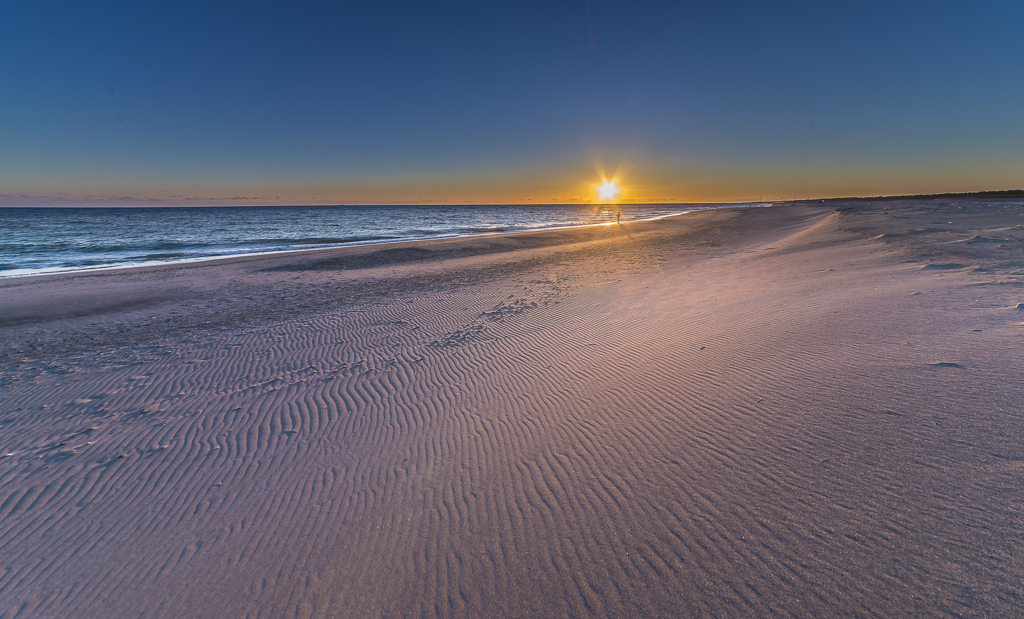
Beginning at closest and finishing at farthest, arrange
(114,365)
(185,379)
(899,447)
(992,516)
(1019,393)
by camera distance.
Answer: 1. (992,516)
2. (899,447)
3. (1019,393)
4. (185,379)
5. (114,365)

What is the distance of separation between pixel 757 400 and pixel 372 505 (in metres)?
4.32

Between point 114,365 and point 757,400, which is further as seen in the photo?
point 114,365

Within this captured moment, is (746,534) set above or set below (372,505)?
above

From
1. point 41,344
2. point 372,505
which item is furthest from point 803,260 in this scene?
point 41,344

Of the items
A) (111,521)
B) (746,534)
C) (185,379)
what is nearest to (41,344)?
(185,379)

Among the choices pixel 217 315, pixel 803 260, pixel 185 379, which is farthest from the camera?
pixel 803 260

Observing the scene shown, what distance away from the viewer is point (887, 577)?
226 centimetres

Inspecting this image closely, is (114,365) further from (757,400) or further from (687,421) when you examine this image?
(757,400)

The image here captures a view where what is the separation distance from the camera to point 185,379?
6648 mm

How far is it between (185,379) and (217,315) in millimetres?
4697

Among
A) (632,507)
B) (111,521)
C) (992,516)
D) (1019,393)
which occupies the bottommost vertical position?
(111,521)

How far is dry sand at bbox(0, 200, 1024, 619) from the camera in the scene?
2557 millimetres

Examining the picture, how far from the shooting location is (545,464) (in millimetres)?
4051

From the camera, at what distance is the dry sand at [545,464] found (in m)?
2.56
